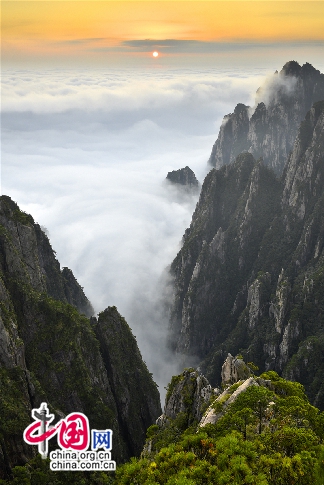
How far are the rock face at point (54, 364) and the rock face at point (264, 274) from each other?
56802 mm

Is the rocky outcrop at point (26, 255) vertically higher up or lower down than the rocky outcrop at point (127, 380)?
higher up

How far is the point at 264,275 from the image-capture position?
501 ft

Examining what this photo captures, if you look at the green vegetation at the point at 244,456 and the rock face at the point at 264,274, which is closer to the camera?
the green vegetation at the point at 244,456

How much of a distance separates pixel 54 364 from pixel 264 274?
100 m

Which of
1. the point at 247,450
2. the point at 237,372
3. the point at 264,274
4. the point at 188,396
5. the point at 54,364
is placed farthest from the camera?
the point at 264,274

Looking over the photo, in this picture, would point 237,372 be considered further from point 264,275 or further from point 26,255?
point 264,275

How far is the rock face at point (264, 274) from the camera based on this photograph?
135875mm

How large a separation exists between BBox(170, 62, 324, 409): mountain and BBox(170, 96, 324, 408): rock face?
1.19ft

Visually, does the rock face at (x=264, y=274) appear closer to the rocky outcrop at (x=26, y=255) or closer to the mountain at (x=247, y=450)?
the rocky outcrop at (x=26, y=255)

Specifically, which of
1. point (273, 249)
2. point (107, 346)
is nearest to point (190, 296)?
point (273, 249)

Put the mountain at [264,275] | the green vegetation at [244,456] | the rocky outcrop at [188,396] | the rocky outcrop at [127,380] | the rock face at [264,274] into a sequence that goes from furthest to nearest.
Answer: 1. the rock face at [264,274]
2. the mountain at [264,275]
3. the rocky outcrop at [127,380]
4. the rocky outcrop at [188,396]
5. the green vegetation at [244,456]

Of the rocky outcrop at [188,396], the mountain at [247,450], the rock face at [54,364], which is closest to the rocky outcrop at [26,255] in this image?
the rock face at [54,364]

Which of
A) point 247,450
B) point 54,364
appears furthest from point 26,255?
point 247,450

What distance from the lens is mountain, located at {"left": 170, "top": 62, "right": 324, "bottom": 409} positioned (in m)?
136
